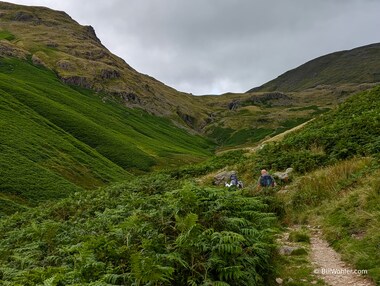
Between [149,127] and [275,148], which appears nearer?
[275,148]

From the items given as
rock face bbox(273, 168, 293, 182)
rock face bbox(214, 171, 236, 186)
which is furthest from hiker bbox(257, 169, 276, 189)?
rock face bbox(214, 171, 236, 186)

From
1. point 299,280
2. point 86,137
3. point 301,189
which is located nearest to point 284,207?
point 301,189

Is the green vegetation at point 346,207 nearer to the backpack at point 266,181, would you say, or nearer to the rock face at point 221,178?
the backpack at point 266,181

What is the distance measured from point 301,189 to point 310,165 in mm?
4386

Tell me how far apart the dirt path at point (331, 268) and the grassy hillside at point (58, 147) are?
44676mm

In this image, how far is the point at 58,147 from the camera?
7881cm

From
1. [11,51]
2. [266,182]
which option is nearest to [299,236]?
[266,182]

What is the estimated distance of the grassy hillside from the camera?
59.0 m

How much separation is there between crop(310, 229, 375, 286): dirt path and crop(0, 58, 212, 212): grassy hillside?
147 ft

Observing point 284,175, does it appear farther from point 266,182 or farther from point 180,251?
point 180,251

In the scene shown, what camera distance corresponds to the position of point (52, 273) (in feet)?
27.6

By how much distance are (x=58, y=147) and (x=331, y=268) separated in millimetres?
76426

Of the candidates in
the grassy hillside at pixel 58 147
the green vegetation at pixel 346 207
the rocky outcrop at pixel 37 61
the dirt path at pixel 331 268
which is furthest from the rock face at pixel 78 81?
the dirt path at pixel 331 268

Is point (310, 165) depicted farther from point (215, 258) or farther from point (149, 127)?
point (149, 127)
